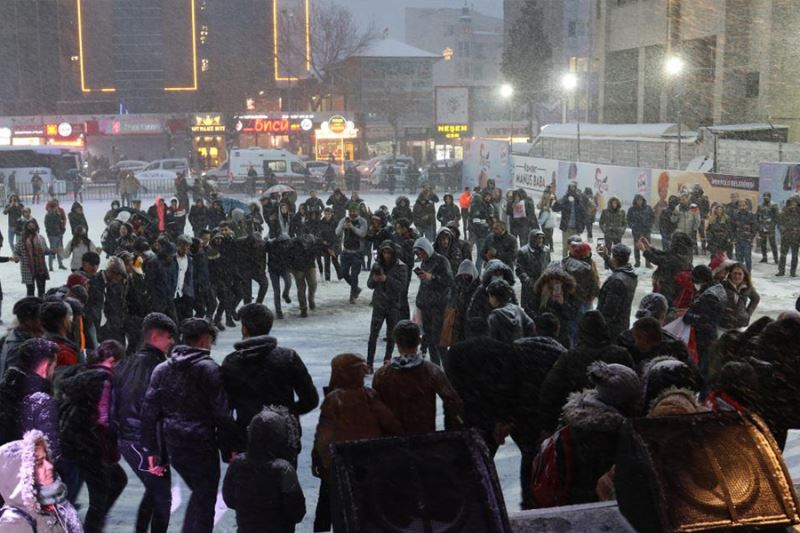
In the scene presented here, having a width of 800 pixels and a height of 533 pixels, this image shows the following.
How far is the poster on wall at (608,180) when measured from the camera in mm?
23750

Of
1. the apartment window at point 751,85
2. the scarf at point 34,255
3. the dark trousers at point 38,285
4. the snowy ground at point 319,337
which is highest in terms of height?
the apartment window at point 751,85

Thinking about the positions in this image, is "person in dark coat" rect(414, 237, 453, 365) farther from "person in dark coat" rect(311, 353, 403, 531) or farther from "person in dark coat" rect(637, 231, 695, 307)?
"person in dark coat" rect(311, 353, 403, 531)

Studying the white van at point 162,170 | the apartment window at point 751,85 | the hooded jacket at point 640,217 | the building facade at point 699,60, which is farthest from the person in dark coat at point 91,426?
the white van at point 162,170

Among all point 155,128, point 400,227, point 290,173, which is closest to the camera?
point 400,227

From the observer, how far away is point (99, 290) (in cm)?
Answer: 961

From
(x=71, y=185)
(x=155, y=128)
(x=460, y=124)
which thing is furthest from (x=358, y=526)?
(x=155, y=128)

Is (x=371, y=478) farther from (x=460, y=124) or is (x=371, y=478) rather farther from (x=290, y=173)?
(x=460, y=124)

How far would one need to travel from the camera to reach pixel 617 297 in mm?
8523

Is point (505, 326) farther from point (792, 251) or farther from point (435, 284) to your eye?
point (792, 251)

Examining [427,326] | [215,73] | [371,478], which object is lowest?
[427,326]

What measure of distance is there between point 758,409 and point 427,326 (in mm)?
5053

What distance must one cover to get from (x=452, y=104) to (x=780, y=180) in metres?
32.5

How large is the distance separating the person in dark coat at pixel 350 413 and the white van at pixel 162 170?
36.4m

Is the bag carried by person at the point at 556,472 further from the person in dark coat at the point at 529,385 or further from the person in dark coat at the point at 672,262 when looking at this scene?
the person in dark coat at the point at 672,262
